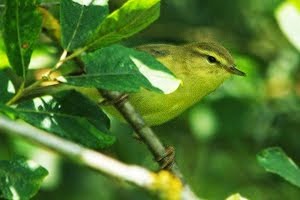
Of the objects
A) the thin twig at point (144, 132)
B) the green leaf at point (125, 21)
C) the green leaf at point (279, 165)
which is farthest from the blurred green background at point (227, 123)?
the green leaf at point (125, 21)

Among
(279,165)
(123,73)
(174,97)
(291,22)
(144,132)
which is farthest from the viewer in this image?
(291,22)

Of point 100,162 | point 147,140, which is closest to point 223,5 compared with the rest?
point 147,140

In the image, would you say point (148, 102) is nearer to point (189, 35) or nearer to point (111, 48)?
point (111, 48)

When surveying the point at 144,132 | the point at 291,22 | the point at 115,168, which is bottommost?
the point at 115,168

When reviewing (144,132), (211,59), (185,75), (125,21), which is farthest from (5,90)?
(211,59)

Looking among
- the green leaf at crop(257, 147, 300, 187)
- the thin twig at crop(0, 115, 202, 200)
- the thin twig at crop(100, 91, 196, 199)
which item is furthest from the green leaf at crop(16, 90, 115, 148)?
the thin twig at crop(0, 115, 202, 200)

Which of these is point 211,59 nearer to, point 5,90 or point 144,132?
point 144,132

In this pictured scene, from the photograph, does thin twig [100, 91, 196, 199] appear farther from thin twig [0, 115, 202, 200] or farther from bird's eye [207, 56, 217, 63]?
thin twig [0, 115, 202, 200]
